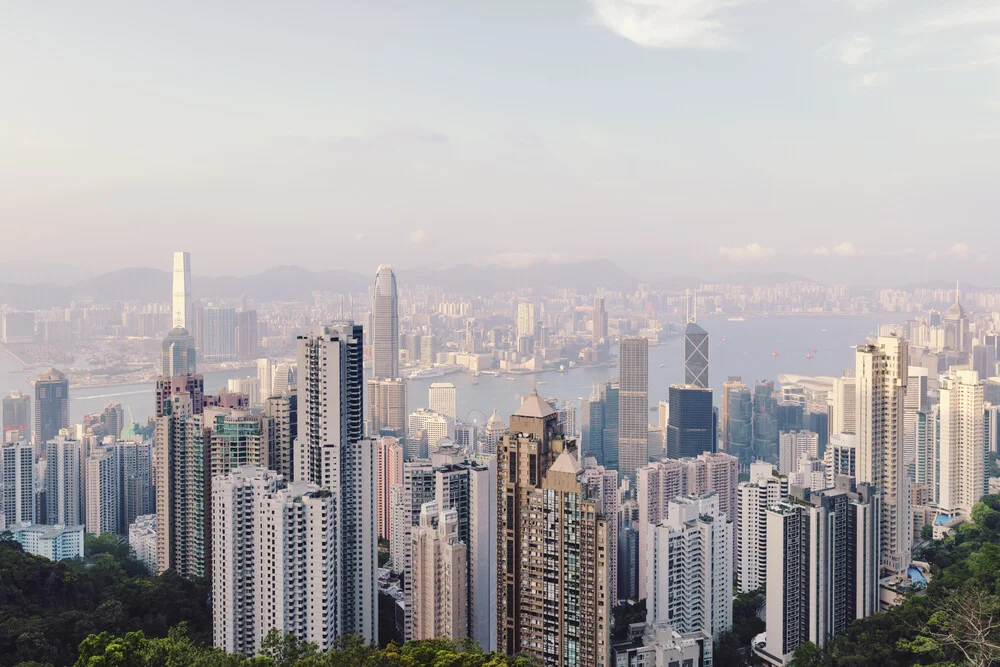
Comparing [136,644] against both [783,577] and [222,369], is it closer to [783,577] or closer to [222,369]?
[783,577]

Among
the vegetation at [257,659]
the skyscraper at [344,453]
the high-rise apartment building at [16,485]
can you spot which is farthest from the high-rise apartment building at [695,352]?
the vegetation at [257,659]

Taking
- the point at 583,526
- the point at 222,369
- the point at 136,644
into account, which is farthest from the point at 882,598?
the point at 222,369

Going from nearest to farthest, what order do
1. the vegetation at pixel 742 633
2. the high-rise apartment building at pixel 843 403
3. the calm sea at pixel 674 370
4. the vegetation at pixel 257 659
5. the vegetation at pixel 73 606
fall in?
the vegetation at pixel 257 659
the vegetation at pixel 73 606
the vegetation at pixel 742 633
the high-rise apartment building at pixel 843 403
the calm sea at pixel 674 370

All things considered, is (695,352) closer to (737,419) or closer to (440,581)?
(737,419)

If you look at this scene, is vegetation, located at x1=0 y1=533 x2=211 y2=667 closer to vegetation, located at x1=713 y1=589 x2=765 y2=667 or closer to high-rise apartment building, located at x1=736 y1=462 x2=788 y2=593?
vegetation, located at x1=713 y1=589 x2=765 y2=667

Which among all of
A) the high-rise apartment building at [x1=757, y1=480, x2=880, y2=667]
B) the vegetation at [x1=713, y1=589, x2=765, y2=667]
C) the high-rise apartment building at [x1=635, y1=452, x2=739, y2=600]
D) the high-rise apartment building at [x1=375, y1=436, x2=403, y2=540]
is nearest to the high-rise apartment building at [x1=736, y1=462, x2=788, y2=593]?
the vegetation at [x1=713, y1=589, x2=765, y2=667]

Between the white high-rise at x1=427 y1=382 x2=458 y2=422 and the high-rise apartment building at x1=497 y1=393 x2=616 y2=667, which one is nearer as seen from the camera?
the high-rise apartment building at x1=497 y1=393 x2=616 y2=667

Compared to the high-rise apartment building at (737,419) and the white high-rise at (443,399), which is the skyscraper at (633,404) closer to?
the high-rise apartment building at (737,419)
